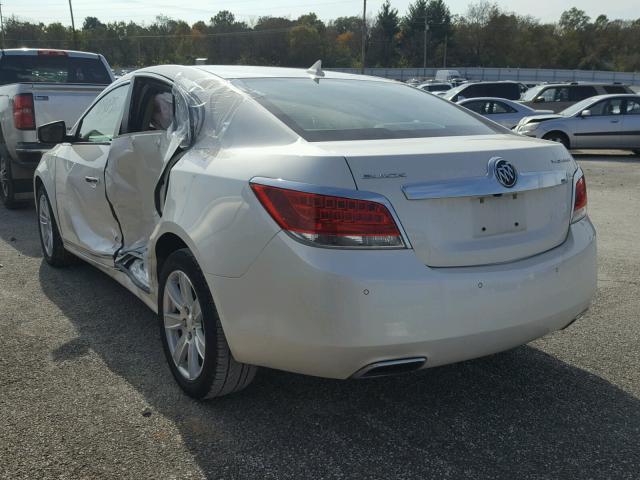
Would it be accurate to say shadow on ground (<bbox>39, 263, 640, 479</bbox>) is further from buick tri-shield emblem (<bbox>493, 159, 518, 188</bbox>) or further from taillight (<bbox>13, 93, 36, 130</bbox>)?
taillight (<bbox>13, 93, 36, 130</bbox>)

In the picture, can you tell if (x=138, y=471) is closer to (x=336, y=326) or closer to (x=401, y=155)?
(x=336, y=326)

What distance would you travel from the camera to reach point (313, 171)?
250 cm

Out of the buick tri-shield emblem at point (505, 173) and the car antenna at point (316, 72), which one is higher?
the car antenna at point (316, 72)

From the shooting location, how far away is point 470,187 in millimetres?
2607

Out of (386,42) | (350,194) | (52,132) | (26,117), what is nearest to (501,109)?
(26,117)

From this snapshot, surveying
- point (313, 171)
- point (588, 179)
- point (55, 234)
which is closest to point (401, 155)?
point (313, 171)

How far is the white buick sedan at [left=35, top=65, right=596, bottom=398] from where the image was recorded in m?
2.46

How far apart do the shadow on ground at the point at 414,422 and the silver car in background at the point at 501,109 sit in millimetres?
15062

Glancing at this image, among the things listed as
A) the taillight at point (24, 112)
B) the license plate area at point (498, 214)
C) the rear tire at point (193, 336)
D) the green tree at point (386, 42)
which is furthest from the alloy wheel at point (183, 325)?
the green tree at point (386, 42)

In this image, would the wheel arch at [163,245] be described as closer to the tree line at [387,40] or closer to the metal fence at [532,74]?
the metal fence at [532,74]

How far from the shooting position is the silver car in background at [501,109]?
1780 cm

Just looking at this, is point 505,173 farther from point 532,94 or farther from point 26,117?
point 532,94

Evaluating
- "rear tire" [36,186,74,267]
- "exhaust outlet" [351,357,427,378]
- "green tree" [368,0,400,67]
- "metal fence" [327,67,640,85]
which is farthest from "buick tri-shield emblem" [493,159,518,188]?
"green tree" [368,0,400,67]

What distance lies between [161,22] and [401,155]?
115640mm
